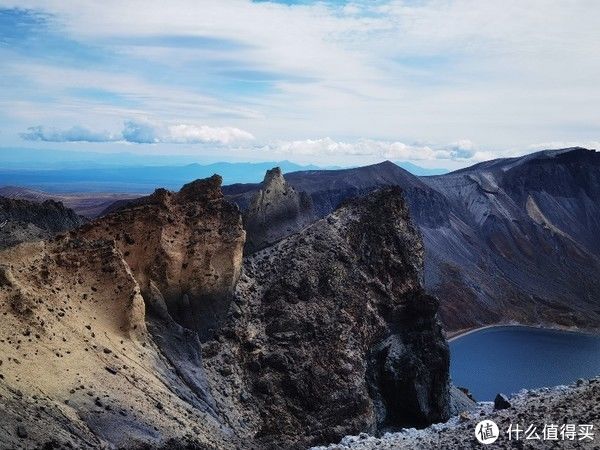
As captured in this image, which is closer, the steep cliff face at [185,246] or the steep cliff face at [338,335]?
the steep cliff face at [185,246]

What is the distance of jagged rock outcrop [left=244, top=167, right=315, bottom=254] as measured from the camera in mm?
41281

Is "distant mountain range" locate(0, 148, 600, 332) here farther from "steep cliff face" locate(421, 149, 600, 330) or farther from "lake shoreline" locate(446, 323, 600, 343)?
"lake shoreline" locate(446, 323, 600, 343)

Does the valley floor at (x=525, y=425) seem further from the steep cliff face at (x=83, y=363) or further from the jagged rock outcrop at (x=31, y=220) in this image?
the jagged rock outcrop at (x=31, y=220)

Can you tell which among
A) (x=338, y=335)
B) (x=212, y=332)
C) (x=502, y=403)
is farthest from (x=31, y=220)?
(x=502, y=403)

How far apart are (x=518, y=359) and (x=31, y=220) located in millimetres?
65307

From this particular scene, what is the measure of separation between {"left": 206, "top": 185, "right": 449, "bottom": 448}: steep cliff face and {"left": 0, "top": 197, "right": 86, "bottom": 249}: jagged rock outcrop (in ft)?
34.0

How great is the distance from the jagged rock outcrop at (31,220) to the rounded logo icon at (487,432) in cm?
2031

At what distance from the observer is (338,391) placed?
32.5m

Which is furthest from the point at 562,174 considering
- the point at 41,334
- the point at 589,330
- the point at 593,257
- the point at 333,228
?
the point at 41,334

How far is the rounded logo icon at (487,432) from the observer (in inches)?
879

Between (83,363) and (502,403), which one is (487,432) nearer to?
(502,403)

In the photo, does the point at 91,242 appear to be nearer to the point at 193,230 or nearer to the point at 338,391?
the point at 193,230

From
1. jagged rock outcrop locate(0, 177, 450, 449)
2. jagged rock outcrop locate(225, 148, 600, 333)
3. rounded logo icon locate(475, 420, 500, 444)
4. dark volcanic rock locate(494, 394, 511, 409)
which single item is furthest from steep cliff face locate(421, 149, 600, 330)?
rounded logo icon locate(475, 420, 500, 444)

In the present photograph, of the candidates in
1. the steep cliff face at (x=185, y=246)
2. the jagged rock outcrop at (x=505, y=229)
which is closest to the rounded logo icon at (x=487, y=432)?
the steep cliff face at (x=185, y=246)
